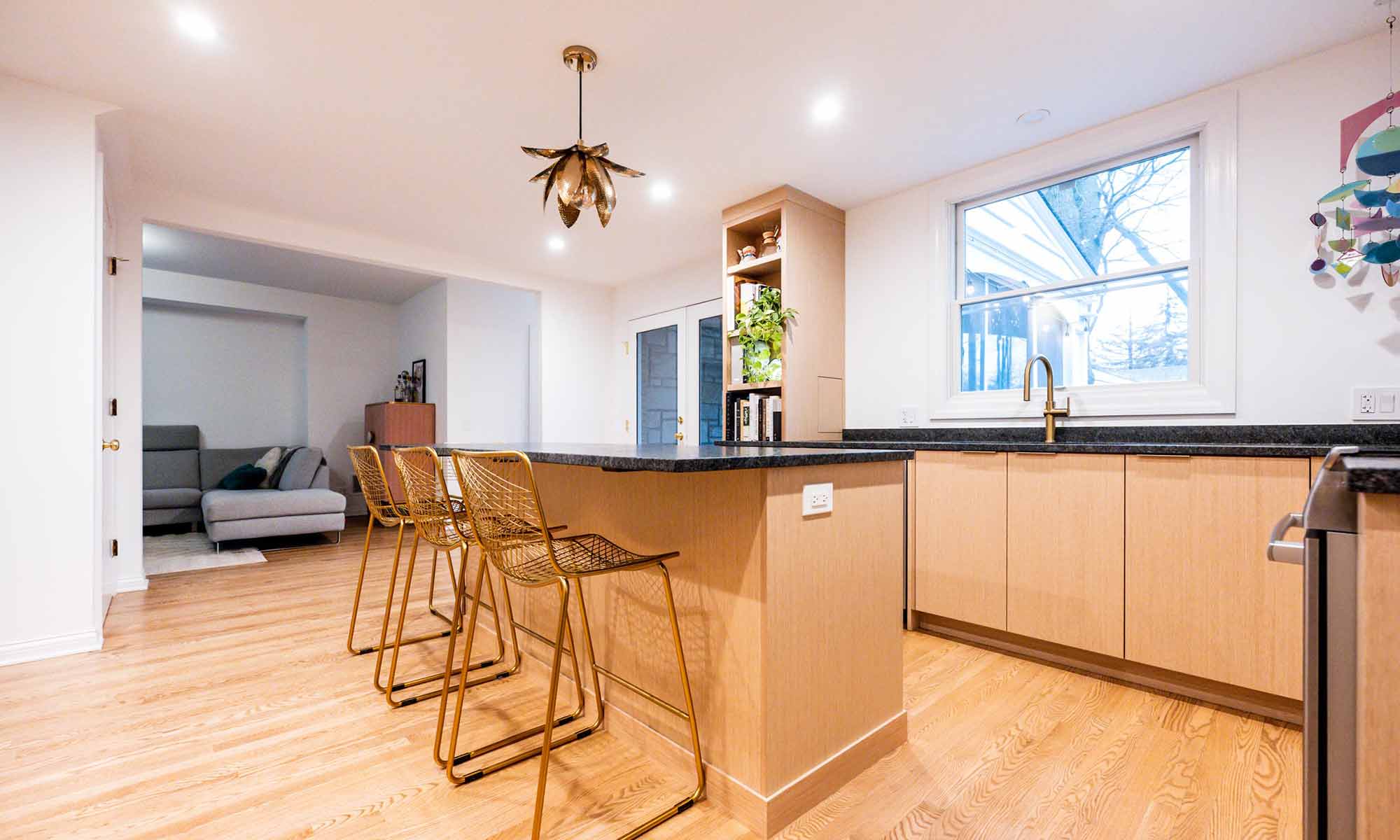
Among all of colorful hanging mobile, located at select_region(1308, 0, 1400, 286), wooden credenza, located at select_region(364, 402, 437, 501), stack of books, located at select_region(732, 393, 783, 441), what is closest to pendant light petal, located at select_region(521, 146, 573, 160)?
stack of books, located at select_region(732, 393, 783, 441)

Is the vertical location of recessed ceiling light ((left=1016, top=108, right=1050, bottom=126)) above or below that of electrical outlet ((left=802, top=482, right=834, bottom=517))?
above

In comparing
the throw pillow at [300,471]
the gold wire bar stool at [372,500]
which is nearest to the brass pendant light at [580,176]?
the gold wire bar stool at [372,500]

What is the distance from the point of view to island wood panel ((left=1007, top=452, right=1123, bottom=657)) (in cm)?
229

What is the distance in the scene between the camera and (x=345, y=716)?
2.08 meters

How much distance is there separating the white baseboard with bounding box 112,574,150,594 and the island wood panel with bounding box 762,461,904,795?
4178mm

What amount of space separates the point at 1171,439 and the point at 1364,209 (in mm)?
1001

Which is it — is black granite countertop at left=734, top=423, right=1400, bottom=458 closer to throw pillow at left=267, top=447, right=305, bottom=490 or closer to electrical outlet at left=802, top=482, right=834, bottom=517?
electrical outlet at left=802, top=482, right=834, bottom=517

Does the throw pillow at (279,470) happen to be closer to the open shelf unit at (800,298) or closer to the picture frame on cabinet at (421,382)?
the picture frame on cabinet at (421,382)

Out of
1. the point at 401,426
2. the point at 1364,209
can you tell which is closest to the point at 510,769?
the point at 1364,209

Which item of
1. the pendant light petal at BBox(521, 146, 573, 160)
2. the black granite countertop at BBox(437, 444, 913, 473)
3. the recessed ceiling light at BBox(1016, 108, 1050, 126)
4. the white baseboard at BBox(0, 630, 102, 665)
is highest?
the recessed ceiling light at BBox(1016, 108, 1050, 126)

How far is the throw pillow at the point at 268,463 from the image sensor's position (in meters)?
5.71

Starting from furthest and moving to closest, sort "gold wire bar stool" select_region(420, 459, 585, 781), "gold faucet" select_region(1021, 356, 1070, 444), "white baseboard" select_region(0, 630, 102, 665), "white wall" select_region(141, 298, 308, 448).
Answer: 1. "white wall" select_region(141, 298, 308, 448)
2. "gold faucet" select_region(1021, 356, 1070, 444)
3. "white baseboard" select_region(0, 630, 102, 665)
4. "gold wire bar stool" select_region(420, 459, 585, 781)

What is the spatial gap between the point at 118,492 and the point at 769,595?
4076 millimetres

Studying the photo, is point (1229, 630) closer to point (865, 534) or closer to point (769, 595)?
point (865, 534)
